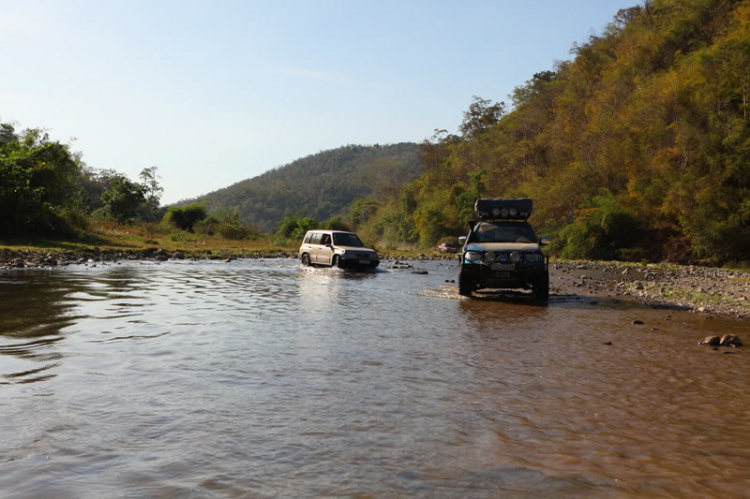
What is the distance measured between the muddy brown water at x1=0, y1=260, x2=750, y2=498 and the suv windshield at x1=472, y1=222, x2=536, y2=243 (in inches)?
167

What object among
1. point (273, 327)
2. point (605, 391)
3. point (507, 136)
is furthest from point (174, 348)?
point (507, 136)

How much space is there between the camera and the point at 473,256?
45.5ft

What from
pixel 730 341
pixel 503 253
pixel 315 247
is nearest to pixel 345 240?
pixel 315 247

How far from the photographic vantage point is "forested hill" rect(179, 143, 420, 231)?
437ft

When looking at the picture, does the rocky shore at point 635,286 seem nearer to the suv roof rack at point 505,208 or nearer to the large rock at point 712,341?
the suv roof rack at point 505,208

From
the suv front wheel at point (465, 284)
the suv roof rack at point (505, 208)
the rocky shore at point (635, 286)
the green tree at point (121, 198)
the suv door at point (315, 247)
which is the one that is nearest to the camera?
the rocky shore at point (635, 286)

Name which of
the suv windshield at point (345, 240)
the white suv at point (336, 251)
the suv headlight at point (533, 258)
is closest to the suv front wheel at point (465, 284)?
the suv headlight at point (533, 258)

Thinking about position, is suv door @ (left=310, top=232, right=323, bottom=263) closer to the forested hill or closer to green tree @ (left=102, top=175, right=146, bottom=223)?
green tree @ (left=102, top=175, right=146, bottom=223)

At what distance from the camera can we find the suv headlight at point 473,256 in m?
13.8

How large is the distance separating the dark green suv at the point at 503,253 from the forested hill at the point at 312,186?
9439 cm

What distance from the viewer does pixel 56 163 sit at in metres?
34.7

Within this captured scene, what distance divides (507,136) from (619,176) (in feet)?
107

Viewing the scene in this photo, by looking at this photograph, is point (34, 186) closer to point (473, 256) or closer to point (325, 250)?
point (325, 250)

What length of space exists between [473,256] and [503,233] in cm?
152
